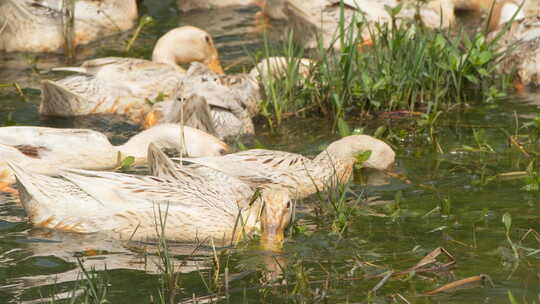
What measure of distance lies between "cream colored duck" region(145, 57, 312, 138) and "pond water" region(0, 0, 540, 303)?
78 cm

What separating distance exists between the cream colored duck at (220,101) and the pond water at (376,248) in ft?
2.55

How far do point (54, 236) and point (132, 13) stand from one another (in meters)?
8.25

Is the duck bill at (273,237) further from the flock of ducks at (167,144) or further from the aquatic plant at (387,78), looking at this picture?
the aquatic plant at (387,78)

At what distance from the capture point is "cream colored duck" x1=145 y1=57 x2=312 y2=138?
9430 mm

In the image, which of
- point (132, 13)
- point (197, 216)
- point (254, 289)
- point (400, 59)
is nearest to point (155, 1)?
point (132, 13)

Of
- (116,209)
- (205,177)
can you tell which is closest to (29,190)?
(116,209)

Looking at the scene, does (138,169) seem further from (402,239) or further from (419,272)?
(419,272)

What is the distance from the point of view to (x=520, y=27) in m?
11.4

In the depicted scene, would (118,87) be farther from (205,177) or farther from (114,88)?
(205,177)

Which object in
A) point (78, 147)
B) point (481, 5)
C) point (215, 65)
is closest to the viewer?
point (78, 147)

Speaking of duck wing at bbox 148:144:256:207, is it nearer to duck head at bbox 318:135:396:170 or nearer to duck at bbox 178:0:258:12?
duck head at bbox 318:135:396:170

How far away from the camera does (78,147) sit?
8.45 meters

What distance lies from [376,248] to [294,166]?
6.74 feet

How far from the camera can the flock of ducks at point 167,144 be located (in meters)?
6.52
